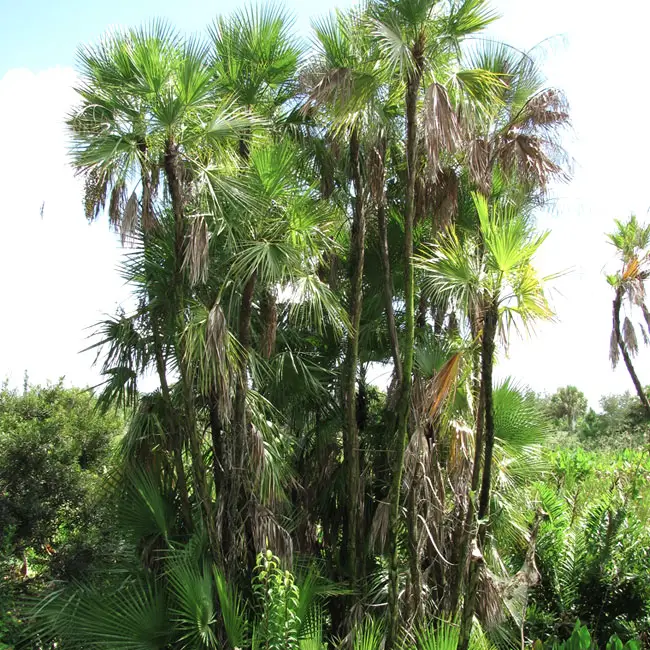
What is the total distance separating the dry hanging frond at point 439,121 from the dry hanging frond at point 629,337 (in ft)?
37.6

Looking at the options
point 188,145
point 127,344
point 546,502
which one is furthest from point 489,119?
point 546,502

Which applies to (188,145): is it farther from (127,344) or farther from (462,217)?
(462,217)

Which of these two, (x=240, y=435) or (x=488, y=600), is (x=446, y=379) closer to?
(x=240, y=435)

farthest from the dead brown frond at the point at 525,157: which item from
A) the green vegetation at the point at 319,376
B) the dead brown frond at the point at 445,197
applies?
the dead brown frond at the point at 445,197

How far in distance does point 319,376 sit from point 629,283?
9876 mm

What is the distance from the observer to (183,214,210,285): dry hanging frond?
629 centimetres

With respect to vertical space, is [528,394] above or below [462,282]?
below

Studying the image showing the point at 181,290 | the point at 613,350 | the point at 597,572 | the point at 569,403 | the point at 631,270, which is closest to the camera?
the point at 181,290

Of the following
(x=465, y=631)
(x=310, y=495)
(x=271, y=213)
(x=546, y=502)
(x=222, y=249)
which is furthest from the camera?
(x=546, y=502)

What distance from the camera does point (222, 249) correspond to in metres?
7.67

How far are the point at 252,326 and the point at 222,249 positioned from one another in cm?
99

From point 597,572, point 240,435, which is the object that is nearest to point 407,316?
point 240,435

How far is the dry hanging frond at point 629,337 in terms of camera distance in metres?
15.8

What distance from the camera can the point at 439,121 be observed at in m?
6.00
